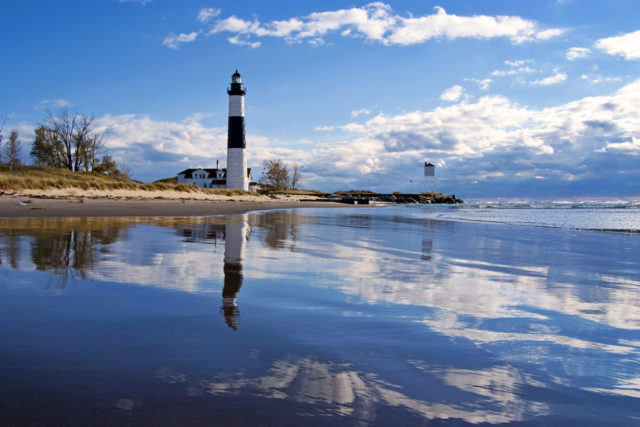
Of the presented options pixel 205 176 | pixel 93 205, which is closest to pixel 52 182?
pixel 93 205

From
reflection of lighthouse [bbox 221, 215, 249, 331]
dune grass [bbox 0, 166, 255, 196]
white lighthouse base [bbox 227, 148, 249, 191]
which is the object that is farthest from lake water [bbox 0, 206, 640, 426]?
white lighthouse base [bbox 227, 148, 249, 191]

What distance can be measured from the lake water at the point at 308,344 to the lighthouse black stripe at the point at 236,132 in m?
47.2

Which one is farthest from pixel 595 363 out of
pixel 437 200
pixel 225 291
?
pixel 437 200

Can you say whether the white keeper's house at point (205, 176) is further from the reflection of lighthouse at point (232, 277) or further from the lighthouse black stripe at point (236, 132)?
the reflection of lighthouse at point (232, 277)

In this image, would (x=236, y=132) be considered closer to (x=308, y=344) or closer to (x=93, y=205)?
(x=93, y=205)

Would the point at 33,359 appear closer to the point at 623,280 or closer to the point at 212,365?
the point at 212,365

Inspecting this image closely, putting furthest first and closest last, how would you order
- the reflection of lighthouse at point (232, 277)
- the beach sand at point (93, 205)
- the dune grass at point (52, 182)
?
the dune grass at point (52, 182), the beach sand at point (93, 205), the reflection of lighthouse at point (232, 277)

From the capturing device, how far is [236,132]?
5231cm

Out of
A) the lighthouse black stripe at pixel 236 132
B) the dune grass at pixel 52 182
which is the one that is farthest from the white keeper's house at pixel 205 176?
the dune grass at pixel 52 182

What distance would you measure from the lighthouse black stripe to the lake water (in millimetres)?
47191

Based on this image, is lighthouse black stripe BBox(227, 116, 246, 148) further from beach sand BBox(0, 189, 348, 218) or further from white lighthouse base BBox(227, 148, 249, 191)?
beach sand BBox(0, 189, 348, 218)

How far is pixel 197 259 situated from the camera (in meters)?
6.69

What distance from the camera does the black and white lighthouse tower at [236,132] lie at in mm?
51625

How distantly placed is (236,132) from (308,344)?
51358 mm
